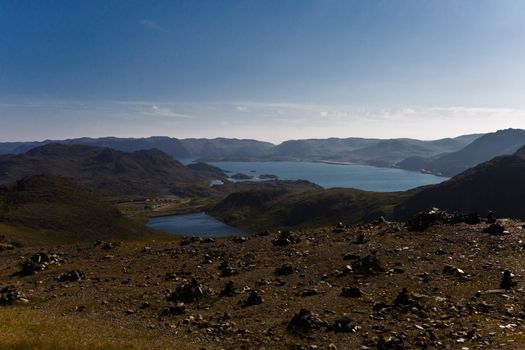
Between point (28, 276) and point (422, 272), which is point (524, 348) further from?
point (28, 276)

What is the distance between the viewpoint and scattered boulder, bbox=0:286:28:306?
31734mm

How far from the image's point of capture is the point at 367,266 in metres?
32.1

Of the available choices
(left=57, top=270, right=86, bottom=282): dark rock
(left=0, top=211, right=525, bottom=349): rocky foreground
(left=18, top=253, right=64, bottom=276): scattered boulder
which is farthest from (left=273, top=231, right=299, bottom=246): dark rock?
(left=18, top=253, right=64, bottom=276): scattered boulder

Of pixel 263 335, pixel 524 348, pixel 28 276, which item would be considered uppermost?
pixel 524 348

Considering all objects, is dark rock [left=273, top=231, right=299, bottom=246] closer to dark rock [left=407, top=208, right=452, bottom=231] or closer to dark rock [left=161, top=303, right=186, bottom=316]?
dark rock [left=407, top=208, right=452, bottom=231]

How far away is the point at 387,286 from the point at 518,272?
8.80 m

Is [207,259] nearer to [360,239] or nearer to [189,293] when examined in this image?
[189,293]

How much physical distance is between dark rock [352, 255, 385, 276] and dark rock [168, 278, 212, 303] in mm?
11658

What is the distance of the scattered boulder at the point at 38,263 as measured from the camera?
4159 centimetres

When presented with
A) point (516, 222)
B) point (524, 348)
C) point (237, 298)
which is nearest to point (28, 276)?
point (237, 298)

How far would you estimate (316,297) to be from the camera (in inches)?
1103

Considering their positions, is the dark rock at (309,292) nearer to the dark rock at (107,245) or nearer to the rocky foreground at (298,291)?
the rocky foreground at (298,291)

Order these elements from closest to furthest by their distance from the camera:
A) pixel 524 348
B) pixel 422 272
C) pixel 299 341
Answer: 1. pixel 524 348
2. pixel 299 341
3. pixel 422 272

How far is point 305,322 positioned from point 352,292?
5.80 m
